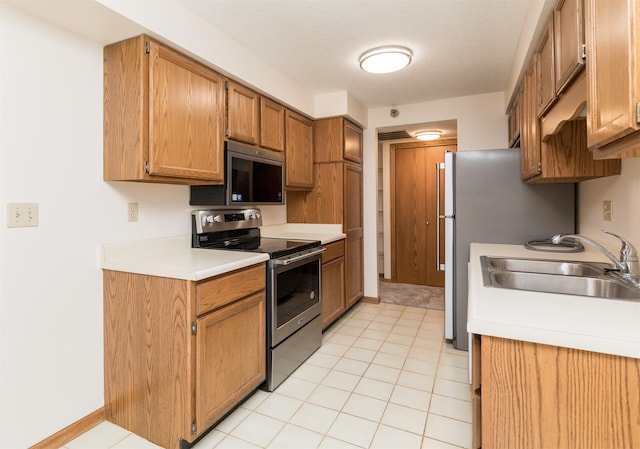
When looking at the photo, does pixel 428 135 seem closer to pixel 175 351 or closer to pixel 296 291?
pixel 296 291

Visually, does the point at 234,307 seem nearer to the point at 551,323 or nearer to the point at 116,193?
the point at 116,193

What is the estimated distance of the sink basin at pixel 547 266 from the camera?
5.36 ft

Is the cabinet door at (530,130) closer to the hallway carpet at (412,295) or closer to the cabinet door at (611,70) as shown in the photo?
the cabinet door at (611,70)

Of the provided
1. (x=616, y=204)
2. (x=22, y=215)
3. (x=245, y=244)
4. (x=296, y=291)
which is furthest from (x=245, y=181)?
(x=616, y=204)

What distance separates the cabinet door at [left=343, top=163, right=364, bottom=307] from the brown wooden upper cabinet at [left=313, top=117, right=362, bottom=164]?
0.45 ft

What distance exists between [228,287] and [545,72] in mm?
1934

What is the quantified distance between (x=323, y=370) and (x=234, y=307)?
0.95m

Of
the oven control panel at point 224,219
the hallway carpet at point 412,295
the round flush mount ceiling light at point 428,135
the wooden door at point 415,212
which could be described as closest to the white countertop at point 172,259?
the oven control panel at point 224,219

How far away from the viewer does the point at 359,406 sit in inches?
76.7

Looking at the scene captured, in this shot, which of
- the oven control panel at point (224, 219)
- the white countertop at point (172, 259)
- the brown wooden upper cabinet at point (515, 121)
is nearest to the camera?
the white countertop at point (172, 259)

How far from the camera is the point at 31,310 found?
5.05 feet

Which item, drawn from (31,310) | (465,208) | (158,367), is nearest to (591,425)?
(158,367)

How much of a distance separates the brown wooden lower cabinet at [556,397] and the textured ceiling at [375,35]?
6.19ft

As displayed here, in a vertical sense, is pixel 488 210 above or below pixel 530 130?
below
